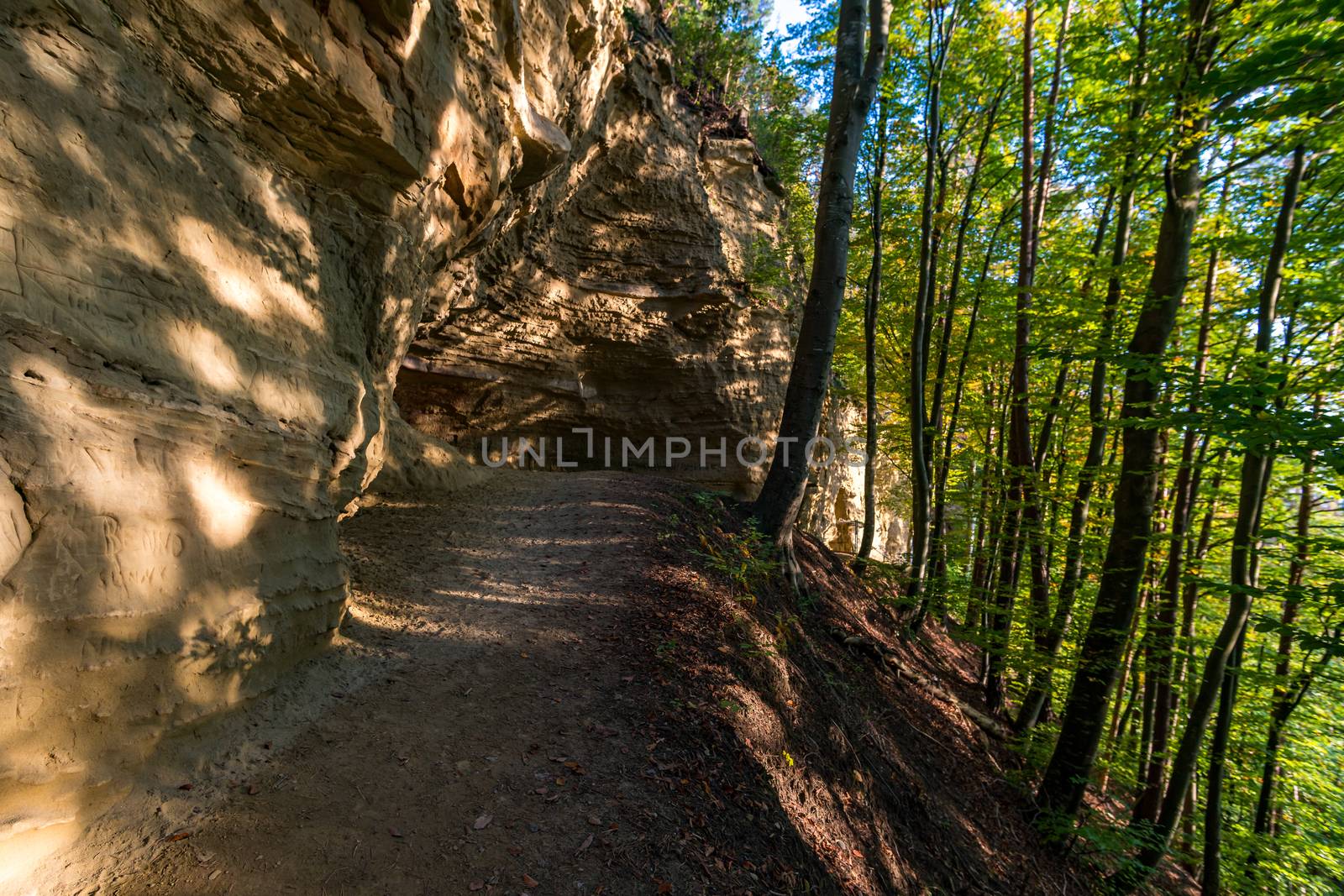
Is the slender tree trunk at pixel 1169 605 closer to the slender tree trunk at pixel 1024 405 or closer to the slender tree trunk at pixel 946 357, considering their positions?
the slender tree trunk at pixel 1024 405

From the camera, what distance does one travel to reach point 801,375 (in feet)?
22.8

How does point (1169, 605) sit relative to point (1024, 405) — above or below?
below

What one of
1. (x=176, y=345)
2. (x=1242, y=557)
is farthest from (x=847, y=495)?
(x=176, y=345)

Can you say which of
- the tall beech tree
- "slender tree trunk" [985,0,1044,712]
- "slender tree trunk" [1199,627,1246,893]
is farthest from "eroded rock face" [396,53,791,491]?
"slender tree trunk" [1199,627,1246,893]

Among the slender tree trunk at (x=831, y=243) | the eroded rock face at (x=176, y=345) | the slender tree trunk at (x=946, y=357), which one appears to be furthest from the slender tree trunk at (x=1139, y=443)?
the eroded rock face at (x=176, y=345)

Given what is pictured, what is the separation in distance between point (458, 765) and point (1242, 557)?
305 inches

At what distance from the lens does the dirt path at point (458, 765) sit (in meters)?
2.43

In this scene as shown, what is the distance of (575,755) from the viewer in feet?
11.1

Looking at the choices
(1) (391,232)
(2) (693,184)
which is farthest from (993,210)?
(1) (391,232)

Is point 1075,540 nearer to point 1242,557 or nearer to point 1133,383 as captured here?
point 1242,557

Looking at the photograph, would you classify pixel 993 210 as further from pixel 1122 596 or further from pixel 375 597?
pixel 375 597

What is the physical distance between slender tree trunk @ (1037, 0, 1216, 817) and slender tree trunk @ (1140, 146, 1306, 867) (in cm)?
82

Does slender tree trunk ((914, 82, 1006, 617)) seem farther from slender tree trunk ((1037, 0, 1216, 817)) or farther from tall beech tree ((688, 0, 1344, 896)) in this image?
slender tree trunk ((1037, 0, 1216, 817))

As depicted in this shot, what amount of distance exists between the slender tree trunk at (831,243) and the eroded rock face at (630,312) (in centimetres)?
521
